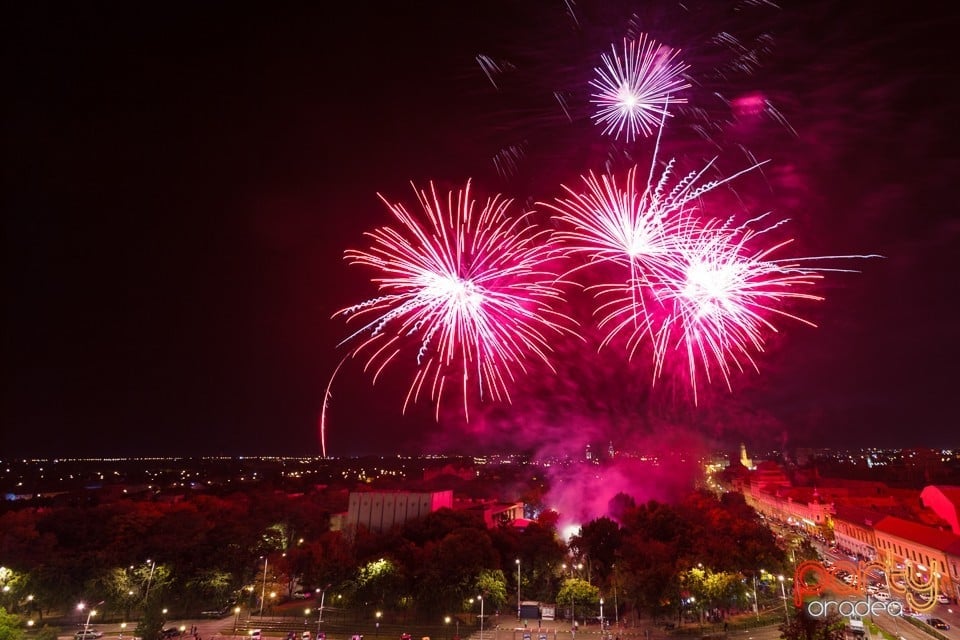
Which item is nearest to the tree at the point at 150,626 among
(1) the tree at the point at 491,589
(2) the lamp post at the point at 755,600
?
(1) the tree at the point at 491,589

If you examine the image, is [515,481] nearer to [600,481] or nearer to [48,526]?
[600,481]

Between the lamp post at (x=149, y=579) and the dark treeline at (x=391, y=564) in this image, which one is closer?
the dark treeline at (x=391, y=564)

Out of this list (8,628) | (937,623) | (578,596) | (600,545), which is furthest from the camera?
(600,545)

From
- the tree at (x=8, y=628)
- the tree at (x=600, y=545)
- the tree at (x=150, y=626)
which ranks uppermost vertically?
the tree at (x=600, y=545)

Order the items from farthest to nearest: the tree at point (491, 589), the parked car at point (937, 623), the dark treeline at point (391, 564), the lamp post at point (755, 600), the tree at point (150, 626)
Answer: the lamp post at point (755, 600)
the dark treeline at point (391, 564)
the tree at point (491, 589)
the tree at point (150, 626)
the parked car at point (937, 623)

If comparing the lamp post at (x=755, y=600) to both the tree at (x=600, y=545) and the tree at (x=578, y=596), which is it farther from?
the tree at (x=578, y=596)

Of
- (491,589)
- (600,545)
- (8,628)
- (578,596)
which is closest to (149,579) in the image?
(8,628)

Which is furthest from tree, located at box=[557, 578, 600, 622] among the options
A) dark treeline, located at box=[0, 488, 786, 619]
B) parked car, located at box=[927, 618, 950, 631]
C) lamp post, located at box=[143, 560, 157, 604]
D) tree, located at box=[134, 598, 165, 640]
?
lamp post, located at box=[143, 560, 157, 604]

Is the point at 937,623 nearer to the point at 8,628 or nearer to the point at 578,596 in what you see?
the point at 578,596

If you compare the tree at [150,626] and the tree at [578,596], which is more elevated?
the tree at [578,596]

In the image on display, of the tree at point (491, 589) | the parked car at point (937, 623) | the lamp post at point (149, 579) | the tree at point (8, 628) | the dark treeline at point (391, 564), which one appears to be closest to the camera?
the tree at point (8, 628)
